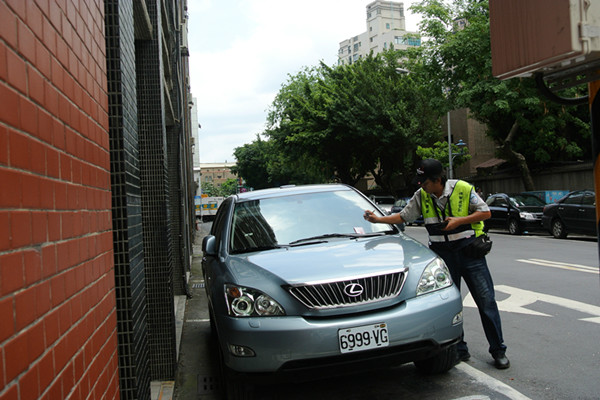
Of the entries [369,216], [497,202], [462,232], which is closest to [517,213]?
[497,202]

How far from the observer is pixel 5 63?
1.30 metres

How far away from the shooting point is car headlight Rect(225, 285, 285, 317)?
3805mm

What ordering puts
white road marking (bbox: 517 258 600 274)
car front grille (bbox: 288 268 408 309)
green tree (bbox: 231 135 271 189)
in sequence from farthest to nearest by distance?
green tree (bbox: 231 135 271 189)
white road marking (bbox: 517 258 600 274)
car front grille (bbox: 288 268 408 309)

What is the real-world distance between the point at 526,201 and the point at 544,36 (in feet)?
62.0

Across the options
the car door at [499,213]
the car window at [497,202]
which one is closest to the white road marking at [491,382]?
the car door at [499,213]

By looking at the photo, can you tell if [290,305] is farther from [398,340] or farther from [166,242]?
[166,242]

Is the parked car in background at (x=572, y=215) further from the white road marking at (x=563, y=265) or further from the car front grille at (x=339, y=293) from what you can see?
the car front grille at (x=339, y=293)

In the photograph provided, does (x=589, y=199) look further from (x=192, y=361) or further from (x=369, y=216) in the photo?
(x=192, y=361)

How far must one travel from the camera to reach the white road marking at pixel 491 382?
4070mm

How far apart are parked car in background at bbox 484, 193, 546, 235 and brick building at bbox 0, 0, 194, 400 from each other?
1695 cm

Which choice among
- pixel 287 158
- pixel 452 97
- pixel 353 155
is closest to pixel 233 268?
pixel 452 97

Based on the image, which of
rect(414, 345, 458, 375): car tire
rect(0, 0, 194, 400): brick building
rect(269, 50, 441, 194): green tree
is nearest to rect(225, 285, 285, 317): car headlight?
rect(0, 0, 194, 400): brick building

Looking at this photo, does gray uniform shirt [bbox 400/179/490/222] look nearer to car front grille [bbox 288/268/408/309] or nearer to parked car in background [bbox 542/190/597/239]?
car front grille [bbox 288/268/408/309]

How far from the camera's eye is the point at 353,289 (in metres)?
3.82
